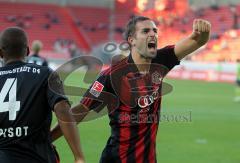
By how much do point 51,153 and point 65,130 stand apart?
25cm

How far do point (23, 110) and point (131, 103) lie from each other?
1.35 metres

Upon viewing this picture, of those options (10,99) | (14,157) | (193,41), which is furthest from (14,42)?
(193,41)

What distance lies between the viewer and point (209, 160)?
9875mm

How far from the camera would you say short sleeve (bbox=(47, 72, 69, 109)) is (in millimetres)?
4020

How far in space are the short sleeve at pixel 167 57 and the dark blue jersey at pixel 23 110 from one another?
1.48m

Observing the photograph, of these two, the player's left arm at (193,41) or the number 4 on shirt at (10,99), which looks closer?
the number 4 on shirt at (10,99)

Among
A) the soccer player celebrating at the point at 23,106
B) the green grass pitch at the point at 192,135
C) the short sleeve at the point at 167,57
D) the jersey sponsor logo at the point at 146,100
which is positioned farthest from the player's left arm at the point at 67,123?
the green grass pitch at the point at 192,135

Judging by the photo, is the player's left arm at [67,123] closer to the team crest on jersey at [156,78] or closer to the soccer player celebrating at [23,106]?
the soccer player celebrating at [23,106]

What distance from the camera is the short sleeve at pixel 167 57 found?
532 centimetres

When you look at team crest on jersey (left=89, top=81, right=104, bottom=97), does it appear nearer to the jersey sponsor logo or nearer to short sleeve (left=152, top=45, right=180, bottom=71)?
the jersey sponsor logo

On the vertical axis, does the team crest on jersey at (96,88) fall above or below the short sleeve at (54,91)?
below

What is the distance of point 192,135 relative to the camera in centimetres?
1307

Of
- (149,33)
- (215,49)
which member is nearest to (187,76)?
(215,49)

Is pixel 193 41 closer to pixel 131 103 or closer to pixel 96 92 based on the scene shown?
pixel 131 103
